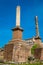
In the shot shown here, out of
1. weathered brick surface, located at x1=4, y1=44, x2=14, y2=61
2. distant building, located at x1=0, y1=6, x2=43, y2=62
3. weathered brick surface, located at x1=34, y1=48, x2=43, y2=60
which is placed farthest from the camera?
weathered brick surface, located at x1=34, y1=48, x2=43, y2=60

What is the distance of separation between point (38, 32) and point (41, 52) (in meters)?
14.3

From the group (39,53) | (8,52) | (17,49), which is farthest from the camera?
(39,53)

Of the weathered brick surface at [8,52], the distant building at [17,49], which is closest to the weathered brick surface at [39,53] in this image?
the distant building at [17,49]

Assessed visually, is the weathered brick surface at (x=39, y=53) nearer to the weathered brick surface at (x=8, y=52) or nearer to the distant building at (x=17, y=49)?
the distant building at (x=17, y=49)

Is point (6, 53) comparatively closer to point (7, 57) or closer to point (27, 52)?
point (7, 57)

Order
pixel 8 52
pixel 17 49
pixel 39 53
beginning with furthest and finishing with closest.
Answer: pixel 39 53, pixel 8 52, pixel 17 49

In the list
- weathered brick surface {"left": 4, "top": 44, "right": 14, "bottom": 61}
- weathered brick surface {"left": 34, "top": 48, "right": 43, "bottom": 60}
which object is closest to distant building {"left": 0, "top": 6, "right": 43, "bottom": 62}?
weathered brick surface {"left": 4, "top": 44, "right": 14, "bottom": 61}

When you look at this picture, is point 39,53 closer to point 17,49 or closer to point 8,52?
point 17,49

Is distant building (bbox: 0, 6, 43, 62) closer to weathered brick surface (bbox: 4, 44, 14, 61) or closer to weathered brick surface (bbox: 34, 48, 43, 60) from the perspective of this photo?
weathered brick surface (bbox: 4, 44, 14, 61)

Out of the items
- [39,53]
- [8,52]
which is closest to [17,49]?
[8,52]

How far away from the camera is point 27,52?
21.5 meters

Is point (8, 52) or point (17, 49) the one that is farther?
point (8, 52)

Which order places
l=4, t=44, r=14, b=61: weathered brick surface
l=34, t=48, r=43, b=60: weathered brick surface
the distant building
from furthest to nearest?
1. l=34, t=48, r=43, b=60: weathered brick surface
2. l=4, t=44, r=14, b=61: weathered brick surface
3. the distant building

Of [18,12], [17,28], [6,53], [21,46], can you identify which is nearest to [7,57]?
[6,53]
